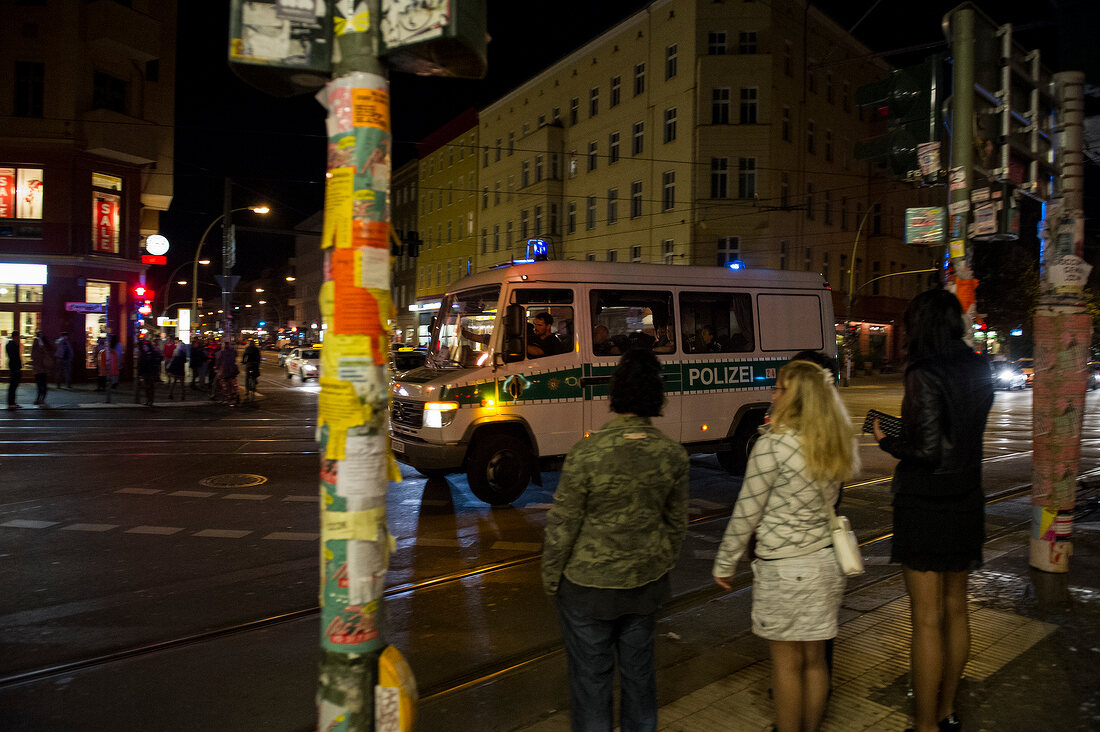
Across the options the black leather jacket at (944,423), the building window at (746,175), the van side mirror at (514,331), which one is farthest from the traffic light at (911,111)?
the building window at (746,175)

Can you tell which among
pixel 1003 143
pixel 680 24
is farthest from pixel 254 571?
pixel 680 24

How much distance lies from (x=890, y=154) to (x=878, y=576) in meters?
3.49

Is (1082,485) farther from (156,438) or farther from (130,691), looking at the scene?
(156,438)

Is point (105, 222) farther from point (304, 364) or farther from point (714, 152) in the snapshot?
point (714, 152)

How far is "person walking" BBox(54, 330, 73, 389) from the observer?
2447 centimetres

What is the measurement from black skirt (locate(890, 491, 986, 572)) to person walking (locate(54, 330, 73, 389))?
88.3 feet

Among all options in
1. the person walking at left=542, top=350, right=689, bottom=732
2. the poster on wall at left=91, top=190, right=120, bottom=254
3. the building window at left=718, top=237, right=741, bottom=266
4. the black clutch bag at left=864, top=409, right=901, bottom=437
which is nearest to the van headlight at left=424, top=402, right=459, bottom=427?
the black clutch bag at left=864, top=409, right=901, bottom=437

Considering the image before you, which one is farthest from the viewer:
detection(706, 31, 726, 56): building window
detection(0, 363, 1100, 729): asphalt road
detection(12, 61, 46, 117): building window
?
detection(706, 31, 726, 56): building window

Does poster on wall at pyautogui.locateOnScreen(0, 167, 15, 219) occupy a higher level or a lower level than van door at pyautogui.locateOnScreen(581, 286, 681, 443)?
higher

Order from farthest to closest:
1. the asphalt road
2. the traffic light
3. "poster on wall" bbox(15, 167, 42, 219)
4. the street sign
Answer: "poster on wall" bbox(15, 167, 42, 219) → the street sign → the traffic light → the asphalt road

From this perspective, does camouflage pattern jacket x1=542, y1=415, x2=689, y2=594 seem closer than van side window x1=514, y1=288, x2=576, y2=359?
Yes

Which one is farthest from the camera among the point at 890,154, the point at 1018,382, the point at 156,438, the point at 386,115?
the point at 1018,382

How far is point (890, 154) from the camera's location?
595 centimetres

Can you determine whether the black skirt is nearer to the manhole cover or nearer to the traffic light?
the traffic light
